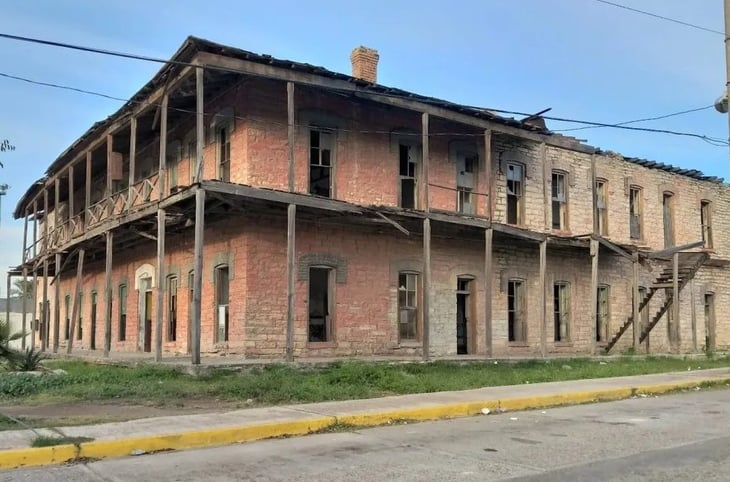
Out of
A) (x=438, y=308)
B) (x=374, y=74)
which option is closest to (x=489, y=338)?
(x=438, y=308)

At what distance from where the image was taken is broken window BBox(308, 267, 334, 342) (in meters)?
17.2

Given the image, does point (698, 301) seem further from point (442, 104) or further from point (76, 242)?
point (76, 242)

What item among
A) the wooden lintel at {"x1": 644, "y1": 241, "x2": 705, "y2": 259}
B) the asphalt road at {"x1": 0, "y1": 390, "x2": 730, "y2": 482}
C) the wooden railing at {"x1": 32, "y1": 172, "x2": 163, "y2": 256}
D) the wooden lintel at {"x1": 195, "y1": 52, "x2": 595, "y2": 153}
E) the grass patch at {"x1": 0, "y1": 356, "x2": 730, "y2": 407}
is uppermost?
the wooden lintel at {"x1": 195, "y1": 52, "x2": 595, "y2": 153}

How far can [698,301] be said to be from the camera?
26766mm

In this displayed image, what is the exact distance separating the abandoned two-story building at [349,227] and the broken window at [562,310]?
63 millimetres

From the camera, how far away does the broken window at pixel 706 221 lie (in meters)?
27.4

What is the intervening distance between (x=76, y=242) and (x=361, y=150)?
909 centimetres

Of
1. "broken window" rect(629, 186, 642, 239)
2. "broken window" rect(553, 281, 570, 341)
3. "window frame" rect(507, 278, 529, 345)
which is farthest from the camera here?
"broken window" rect(629, 186, 642, 239)

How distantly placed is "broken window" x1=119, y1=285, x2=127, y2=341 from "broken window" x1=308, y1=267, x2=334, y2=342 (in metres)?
8.47

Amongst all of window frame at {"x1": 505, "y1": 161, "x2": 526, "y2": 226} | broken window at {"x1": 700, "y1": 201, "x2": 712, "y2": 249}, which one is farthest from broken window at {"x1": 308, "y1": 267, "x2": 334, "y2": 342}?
broken window at {"x1": 700, "y1": 201, "x2": 712, "y2": 249}

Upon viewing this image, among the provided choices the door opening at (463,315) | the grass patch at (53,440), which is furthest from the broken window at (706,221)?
the grass patch at (53,440)

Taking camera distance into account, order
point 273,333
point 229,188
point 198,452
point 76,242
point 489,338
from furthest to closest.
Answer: point 76,242 < point 489,338 < point 273,333 < point 229,188 < point 198,452

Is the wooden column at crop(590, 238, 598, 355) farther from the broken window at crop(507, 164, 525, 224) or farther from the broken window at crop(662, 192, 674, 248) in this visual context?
the broken window at crop(662, 192, 674, 248)

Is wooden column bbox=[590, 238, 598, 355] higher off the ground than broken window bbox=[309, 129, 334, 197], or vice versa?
broken window bbox=[309, 129, 334, 197]
